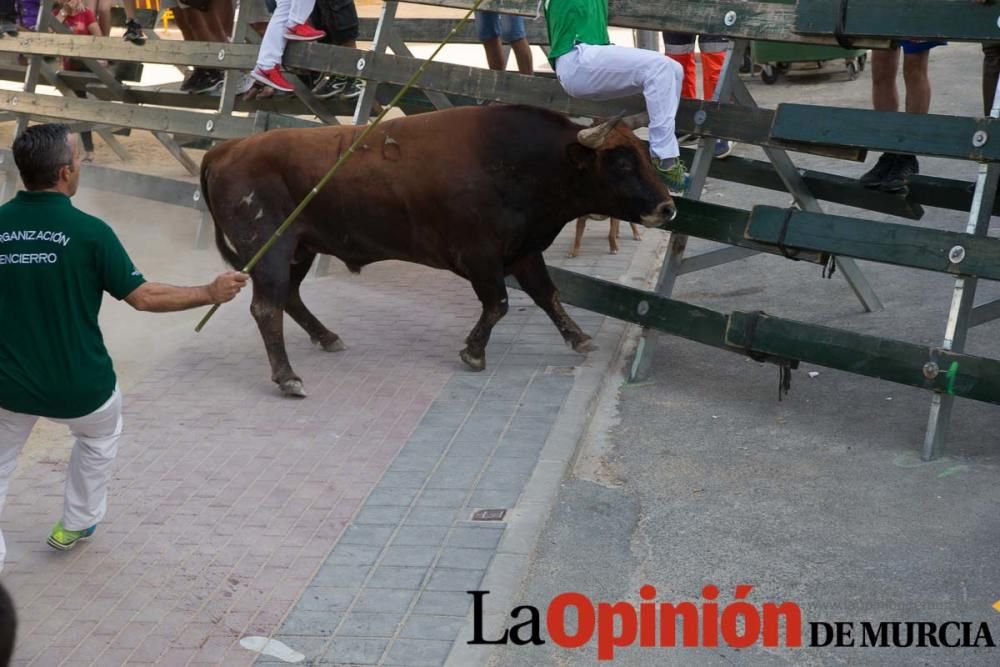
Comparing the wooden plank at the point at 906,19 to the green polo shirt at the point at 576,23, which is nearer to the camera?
the wooden plank at the point at 906,19

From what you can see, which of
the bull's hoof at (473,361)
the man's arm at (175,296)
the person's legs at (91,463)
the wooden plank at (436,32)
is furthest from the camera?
the wooden plank at (436,32)

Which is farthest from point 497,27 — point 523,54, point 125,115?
point 125,115

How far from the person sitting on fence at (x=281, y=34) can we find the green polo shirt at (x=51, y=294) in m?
4.51

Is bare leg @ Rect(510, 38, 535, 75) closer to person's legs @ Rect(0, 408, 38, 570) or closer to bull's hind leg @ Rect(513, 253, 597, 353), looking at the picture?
bull's hind leg @ Rect(513, 253, 597, 353)

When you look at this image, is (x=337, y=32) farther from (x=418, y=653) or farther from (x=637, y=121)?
(x=418, y=653)

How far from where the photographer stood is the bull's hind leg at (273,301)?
764 cm

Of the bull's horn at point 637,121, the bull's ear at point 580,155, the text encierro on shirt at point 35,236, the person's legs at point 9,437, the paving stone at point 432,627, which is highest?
A: the bull's horn at point 637,121

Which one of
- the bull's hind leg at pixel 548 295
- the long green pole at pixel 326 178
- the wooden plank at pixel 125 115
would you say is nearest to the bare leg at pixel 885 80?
the bull's hind leg at pixel 548 295

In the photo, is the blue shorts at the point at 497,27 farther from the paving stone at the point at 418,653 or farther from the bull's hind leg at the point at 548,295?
the paving stone at the point at 418,653

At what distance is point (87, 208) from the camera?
40.9 feet

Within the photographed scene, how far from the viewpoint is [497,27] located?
34.8 ft

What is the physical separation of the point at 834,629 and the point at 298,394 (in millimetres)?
3655

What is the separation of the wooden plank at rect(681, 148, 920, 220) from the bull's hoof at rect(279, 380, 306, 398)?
283 centimetres

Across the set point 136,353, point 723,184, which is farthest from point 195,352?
point 723,184
